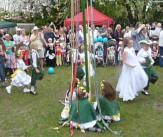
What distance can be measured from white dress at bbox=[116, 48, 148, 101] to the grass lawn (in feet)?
0.77

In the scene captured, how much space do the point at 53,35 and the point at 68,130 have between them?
721 centimetres

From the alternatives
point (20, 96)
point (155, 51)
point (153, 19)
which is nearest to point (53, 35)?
point (155, 51)

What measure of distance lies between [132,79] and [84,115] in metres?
1.90

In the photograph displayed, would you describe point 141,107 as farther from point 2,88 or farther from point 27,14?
point 27,14

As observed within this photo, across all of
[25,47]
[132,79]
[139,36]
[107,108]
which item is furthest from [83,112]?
[25,47]

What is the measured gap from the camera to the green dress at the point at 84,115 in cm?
530

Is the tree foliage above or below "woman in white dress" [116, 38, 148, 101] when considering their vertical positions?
above

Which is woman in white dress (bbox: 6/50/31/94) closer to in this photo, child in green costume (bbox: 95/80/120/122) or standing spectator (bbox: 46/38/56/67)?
child in green costume (bbox: 95/80/120/122)

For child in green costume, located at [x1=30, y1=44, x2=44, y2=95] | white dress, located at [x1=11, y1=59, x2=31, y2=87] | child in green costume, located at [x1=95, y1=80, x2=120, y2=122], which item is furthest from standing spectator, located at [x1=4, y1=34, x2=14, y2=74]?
child in green costume, located at [x1=95, y1=80, x2=120, y2=122]

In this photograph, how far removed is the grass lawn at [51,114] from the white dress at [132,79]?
0.23 meters

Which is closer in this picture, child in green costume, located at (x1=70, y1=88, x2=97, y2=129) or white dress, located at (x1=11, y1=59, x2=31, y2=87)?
child in green costume, located at (x1=70, y1=88, x2=97, y2=129)

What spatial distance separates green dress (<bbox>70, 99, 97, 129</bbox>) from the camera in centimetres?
530

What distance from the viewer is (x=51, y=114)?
629 centimetres

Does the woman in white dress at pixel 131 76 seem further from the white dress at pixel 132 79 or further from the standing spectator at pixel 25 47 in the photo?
the standing spectator at pixel 25 47
